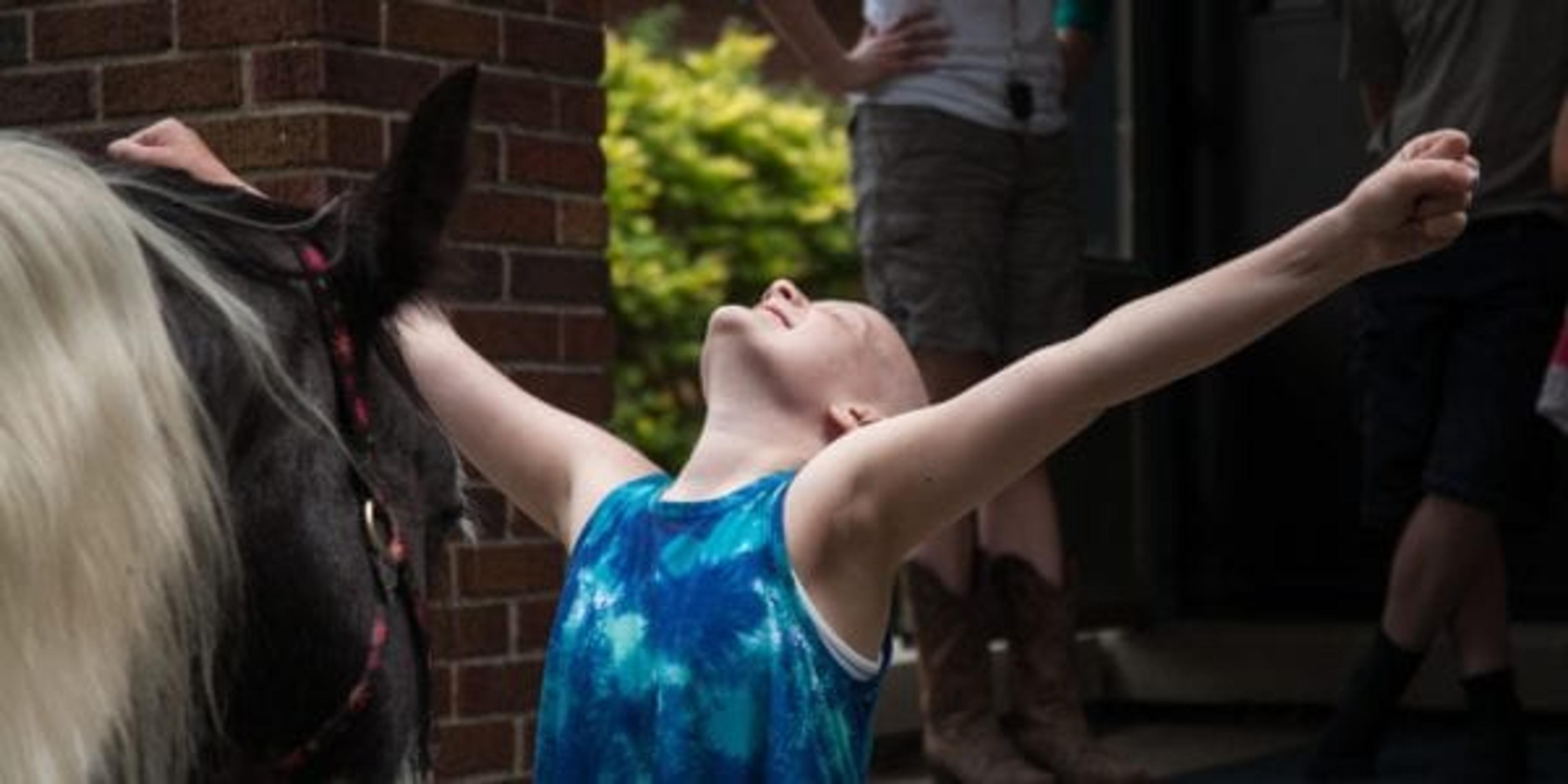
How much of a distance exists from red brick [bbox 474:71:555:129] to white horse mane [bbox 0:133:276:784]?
2791 mm

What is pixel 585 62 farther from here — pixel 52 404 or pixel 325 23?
pixel 52 404

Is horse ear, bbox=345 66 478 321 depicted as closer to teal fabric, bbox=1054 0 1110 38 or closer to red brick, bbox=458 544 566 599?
red brick, bbox=458 544 566 599

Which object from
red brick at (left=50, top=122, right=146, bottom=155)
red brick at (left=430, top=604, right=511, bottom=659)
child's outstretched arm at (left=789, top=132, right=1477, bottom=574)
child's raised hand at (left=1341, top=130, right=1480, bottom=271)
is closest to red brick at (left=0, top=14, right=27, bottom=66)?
red brick at (left=50, top=122, right=146, bottom=155)

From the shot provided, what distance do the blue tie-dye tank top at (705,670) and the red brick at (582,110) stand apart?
1960 mm

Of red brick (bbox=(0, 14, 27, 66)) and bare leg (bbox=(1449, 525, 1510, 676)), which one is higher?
red brick (bbox=(0, 14, 27, 66))

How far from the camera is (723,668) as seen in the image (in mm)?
2812

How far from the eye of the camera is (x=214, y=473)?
6.09 feet

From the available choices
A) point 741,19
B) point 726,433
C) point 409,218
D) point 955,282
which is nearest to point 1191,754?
point 955,282

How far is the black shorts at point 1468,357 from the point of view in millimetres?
5547

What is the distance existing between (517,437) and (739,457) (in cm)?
31

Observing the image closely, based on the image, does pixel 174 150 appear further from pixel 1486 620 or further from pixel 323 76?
pixel 1486 620

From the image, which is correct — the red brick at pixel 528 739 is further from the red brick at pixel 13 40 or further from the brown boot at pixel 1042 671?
the red brick at pixel 13 40

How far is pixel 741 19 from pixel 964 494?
30.2 ft

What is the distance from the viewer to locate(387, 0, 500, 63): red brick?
4469 mm
